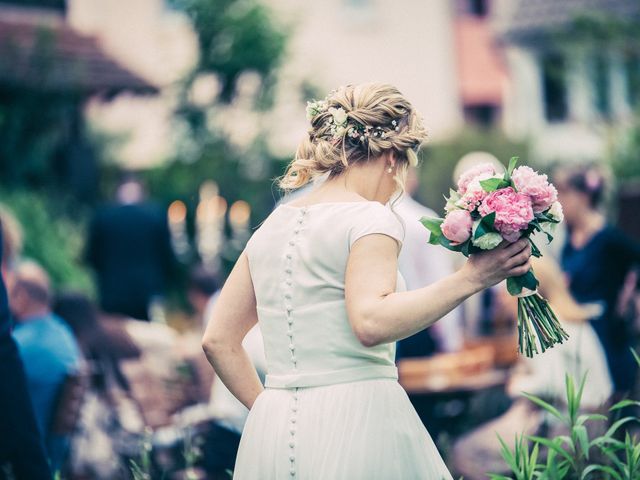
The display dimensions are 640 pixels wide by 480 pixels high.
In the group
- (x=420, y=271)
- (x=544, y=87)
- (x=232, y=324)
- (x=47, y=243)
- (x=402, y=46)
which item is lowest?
(x=544, y=87)

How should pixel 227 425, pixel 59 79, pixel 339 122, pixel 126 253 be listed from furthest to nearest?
pixel 59 79, pixel 126 253, pixel 227 425, pixel 339 122

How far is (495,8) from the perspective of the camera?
29062 millimetres

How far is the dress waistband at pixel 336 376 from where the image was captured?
3.24 meters

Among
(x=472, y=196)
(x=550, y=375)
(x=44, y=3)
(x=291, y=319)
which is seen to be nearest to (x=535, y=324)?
(x=472, y=196)

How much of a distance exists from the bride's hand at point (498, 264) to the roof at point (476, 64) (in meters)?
27.6

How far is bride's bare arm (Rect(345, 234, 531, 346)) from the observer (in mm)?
3018

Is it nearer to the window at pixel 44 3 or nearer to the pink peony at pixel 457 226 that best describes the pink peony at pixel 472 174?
the pink peony at pixel 457 226

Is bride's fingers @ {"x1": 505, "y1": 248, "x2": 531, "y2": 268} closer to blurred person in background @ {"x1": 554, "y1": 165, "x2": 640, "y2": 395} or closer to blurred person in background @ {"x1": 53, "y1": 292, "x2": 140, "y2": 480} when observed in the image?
blurred person in background @ {"x1": 554, "y1": 165, "x2": 640, "y2": 395}

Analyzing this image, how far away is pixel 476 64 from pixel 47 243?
67.0ft

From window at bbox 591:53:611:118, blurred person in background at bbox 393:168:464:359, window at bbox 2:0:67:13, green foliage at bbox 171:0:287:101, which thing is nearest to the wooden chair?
blurred person in background at bbox 393:168:464:359

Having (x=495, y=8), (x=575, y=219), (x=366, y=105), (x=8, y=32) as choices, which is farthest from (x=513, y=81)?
(x=366, y=105)

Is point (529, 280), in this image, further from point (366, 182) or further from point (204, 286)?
point (204, 286)

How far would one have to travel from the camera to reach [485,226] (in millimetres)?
3094

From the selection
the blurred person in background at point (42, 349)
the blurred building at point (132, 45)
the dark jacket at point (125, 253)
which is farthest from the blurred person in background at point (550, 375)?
the blurred building at point (132, 45)
